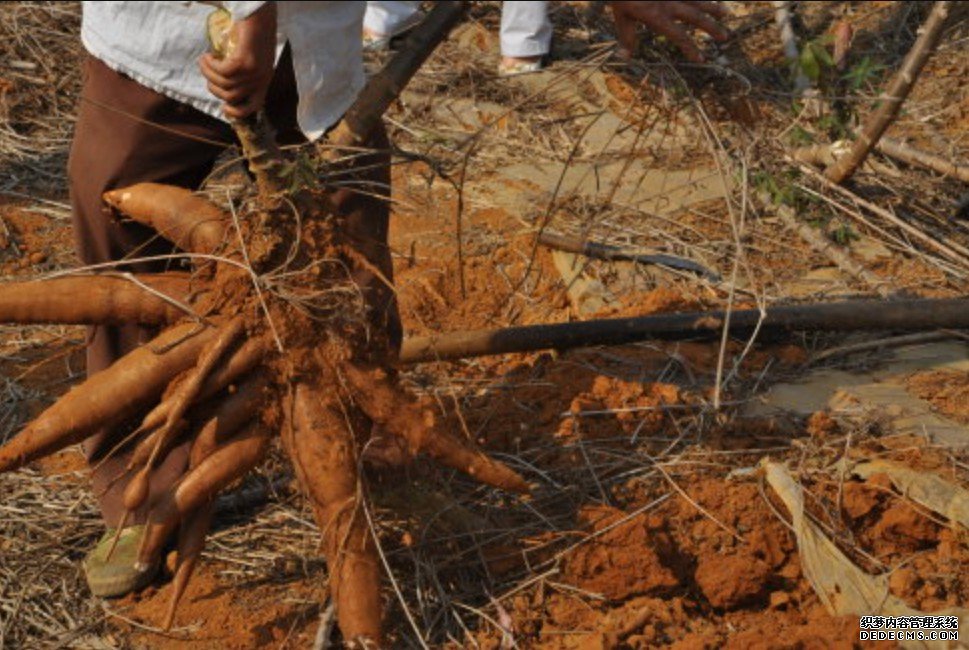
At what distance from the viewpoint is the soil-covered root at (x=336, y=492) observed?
7.61ft

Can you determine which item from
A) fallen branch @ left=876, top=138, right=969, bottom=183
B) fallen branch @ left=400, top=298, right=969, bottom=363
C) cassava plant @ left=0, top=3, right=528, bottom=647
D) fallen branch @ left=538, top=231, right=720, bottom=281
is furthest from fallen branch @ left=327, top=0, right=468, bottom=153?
fallen branch @ left=876, top=138, right=969, bottom=183

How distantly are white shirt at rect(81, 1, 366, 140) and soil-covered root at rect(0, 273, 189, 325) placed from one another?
0.36 meters

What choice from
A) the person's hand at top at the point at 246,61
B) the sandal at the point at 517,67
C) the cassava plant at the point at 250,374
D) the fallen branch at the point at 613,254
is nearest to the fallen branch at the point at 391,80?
the cassava plant at the point at 250,374

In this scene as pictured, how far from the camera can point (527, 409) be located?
10.0ft

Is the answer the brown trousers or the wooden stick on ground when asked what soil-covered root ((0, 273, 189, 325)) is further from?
the wooden stick on ground

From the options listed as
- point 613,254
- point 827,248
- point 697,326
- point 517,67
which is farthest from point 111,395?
point 517,67

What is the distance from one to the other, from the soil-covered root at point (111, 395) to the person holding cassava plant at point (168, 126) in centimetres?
8

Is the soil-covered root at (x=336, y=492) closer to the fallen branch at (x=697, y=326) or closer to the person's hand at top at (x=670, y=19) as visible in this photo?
the fallen branch at (x=697, y=326)

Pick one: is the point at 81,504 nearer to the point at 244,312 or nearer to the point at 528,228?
the point at 244,312

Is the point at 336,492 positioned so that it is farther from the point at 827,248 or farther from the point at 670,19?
the point at 827,248

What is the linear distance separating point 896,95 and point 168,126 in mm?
2201

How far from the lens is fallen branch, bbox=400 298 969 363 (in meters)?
3.04

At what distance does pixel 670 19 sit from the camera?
249cm

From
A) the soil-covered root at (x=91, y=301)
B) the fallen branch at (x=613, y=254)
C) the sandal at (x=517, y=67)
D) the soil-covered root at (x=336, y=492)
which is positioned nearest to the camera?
the soil-covered root at (x=336, y=492)
